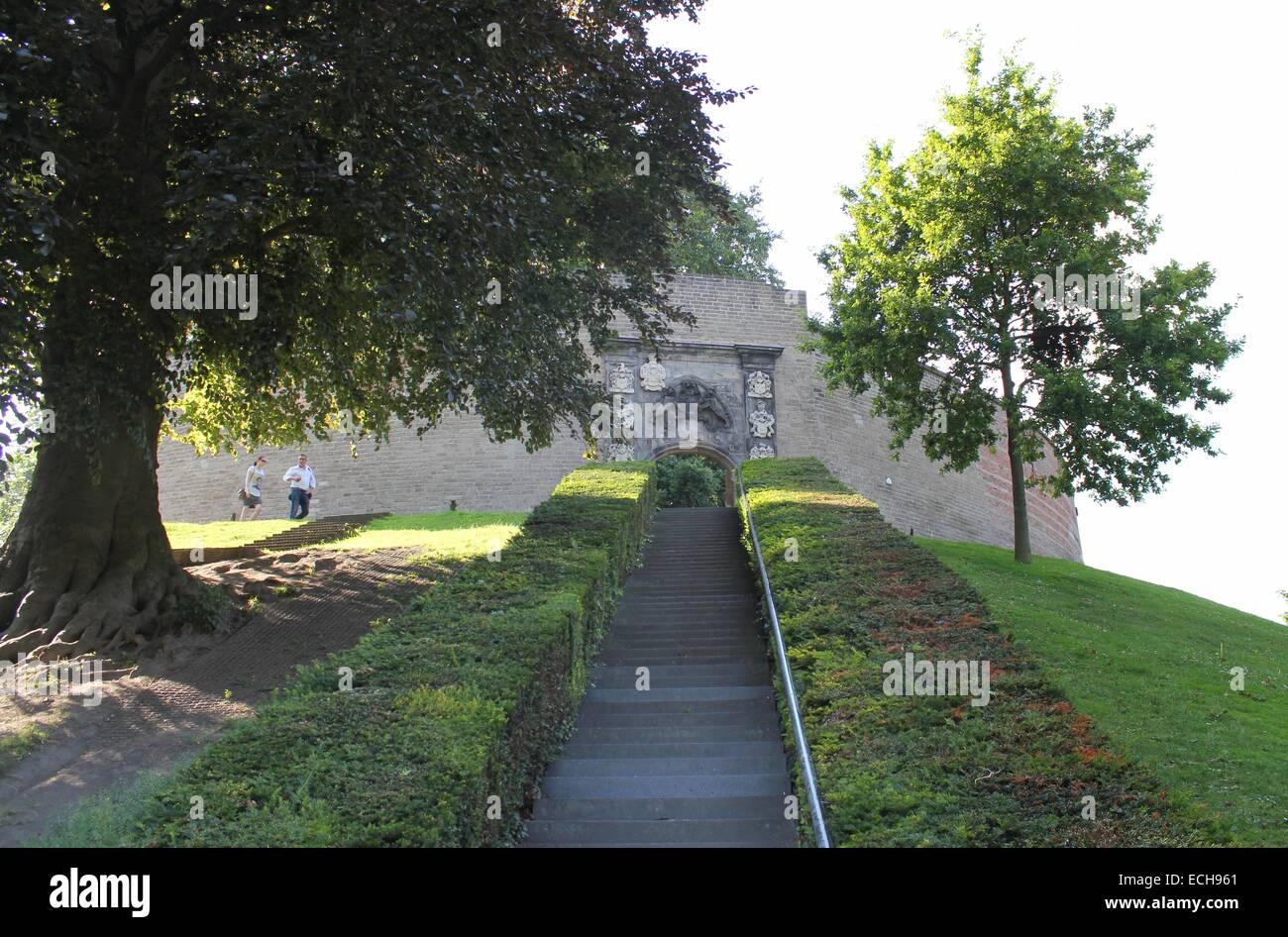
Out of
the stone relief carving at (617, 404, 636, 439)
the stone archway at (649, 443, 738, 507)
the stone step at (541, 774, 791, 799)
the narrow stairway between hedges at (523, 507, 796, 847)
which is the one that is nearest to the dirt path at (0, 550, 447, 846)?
the narrow stairway between hedges at (523, 507, 796, 847)

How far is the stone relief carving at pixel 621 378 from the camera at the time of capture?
26.2m

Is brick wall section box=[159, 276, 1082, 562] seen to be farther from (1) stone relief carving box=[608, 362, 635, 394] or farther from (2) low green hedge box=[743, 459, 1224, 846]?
(2) low green hedge box=[743, 459, 1224, 846]

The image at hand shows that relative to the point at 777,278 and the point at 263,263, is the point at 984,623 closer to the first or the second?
the point at 263,263

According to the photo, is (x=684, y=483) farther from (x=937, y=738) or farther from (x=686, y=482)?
(x=937, y=738)

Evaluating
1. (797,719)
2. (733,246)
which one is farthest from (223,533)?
(733,246)

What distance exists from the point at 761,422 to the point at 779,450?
80 centimetres

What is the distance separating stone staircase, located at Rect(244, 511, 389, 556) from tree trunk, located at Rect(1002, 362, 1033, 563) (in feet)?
37.2

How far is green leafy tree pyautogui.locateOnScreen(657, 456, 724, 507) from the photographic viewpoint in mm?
28209

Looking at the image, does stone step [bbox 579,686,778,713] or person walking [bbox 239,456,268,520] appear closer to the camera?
A: stone step [bbox 579,686,778,713]

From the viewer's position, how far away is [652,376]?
26.6m

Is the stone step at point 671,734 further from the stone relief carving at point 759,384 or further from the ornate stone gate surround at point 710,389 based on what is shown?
the stone relief carving at point 759,384

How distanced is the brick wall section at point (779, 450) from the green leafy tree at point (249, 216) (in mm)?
12598

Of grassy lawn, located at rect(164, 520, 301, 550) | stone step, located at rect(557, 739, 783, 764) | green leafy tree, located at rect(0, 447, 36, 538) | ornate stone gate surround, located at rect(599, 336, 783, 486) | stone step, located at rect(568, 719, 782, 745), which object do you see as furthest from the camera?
green leafy tree, located at rect(0, 447, 36, 538)

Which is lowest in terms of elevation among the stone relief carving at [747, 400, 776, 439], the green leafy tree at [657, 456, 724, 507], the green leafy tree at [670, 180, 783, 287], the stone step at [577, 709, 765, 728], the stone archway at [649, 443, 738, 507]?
the stone step at [577, 709, 765, 728]
